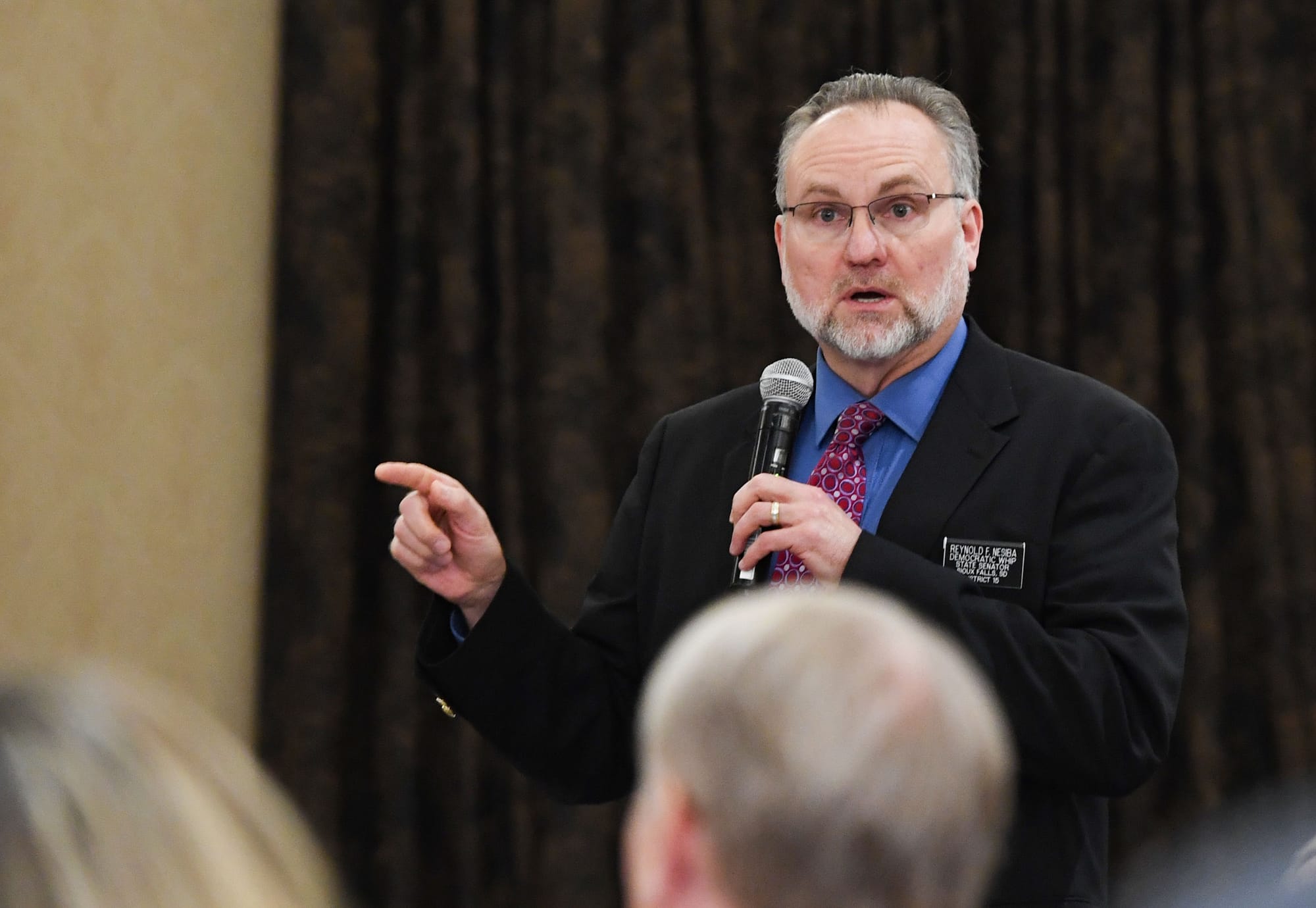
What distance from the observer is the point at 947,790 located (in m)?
0.70

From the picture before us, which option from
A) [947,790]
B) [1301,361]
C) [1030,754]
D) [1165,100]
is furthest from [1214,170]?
[947,790]

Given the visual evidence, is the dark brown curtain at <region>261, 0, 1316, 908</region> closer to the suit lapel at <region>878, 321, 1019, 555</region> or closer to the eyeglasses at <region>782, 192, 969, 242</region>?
the eyeglasses at <region>782, 192, 969, 242</region>

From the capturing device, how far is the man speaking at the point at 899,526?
5.92 ft

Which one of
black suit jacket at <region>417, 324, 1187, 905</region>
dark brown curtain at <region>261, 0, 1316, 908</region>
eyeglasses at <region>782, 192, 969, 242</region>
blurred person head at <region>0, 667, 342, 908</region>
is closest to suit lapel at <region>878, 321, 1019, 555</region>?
black suit jacket at <region>417, 324, 1187, 905</region>

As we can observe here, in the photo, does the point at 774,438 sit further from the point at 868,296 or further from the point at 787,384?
the point at 868,296

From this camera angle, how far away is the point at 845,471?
2.11 metres

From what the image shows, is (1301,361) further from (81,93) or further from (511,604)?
(81,93)

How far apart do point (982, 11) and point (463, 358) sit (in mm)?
1577

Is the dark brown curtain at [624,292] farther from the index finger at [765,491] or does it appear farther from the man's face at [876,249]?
the index finger at [765,491]

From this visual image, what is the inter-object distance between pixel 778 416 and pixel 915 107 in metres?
0.56

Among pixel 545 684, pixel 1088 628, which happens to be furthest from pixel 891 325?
pixel 545 684

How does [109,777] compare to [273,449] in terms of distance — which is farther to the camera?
[273,449]

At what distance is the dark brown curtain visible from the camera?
3658mm

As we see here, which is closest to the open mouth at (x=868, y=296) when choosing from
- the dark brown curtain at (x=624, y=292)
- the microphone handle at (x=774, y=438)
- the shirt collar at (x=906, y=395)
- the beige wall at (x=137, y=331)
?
the shirt collar at (x=906, y=395)
